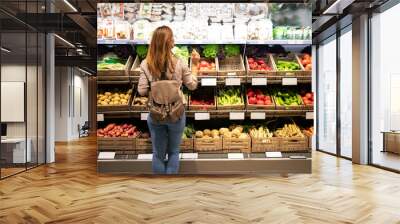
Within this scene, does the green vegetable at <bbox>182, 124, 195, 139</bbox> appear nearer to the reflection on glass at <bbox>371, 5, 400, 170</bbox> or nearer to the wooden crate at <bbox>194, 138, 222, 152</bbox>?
the wooden crate at <bbox>194, 138, 222, 152</bbox>

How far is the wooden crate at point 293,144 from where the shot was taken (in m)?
4.84

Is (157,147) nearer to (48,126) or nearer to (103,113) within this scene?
(103,113)

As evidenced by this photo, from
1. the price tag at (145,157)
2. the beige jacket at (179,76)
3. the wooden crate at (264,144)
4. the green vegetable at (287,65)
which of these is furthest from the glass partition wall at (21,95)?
the green vegetable at (287,65)

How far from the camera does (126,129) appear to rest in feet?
16.0

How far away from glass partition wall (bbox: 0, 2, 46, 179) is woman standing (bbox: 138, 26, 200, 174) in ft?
7.63

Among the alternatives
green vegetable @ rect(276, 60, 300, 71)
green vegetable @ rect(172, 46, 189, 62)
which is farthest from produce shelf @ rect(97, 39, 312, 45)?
green vegetable @ rect(276, 60, 300, 71)

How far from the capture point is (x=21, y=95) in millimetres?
6180

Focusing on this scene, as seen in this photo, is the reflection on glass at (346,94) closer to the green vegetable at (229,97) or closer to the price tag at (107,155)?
the green vegetable at (229,97)

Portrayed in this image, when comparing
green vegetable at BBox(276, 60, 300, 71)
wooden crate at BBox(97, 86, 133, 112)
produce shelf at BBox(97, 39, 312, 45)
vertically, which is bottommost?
wooden crate at BBox(97, 86, 133, 112)

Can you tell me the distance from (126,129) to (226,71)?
4.47 ft

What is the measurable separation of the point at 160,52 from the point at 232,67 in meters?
1.17

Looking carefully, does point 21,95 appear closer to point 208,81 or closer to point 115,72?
point 115,72

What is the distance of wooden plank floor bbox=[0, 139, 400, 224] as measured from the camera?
3.06 meters

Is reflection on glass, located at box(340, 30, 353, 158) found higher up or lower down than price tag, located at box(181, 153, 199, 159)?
higher up
